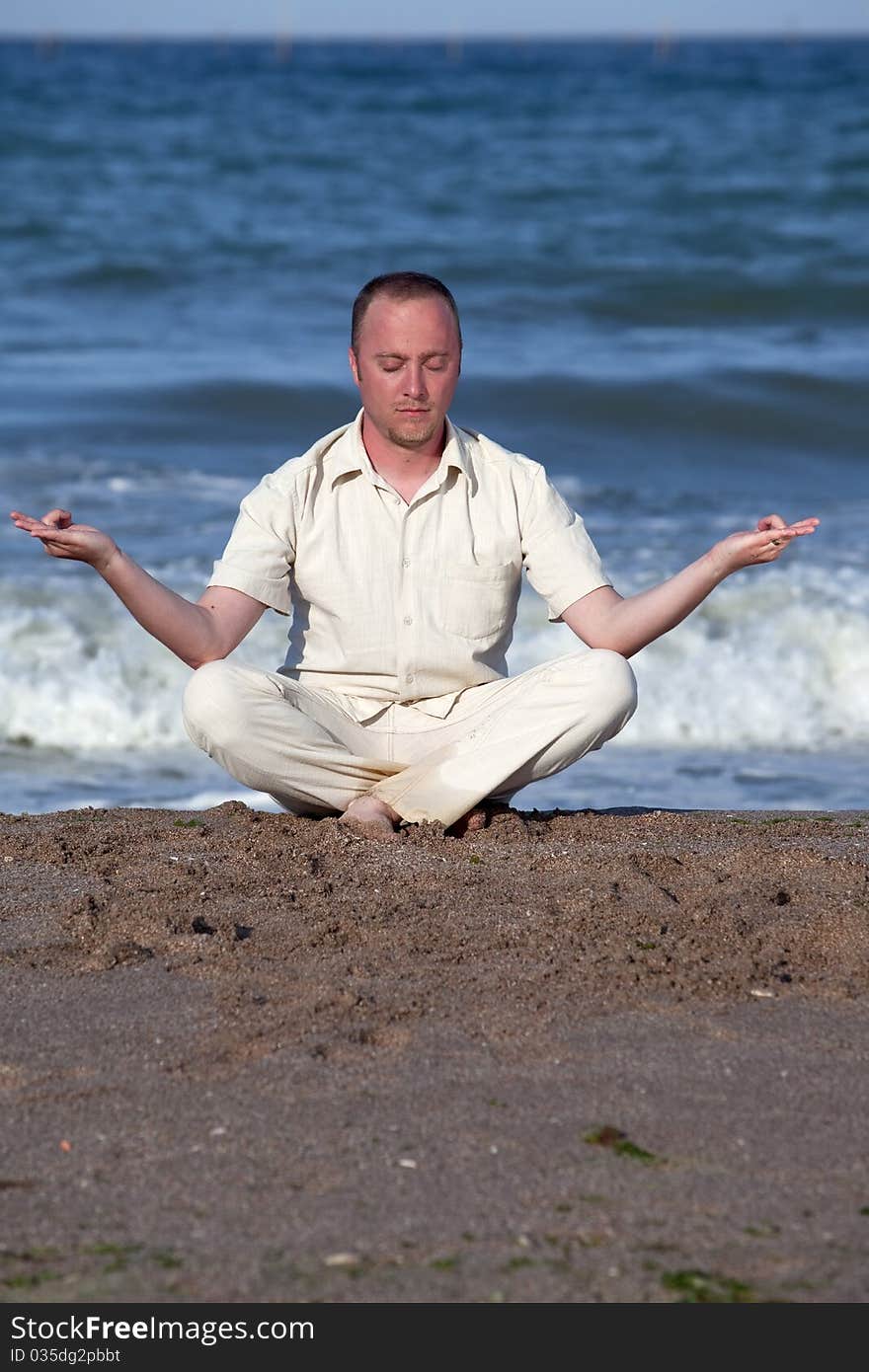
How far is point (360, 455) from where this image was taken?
4.07 m

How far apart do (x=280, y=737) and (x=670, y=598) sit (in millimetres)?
984

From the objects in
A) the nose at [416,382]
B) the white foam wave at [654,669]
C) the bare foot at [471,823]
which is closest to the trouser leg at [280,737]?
the bare foot at [471,823]

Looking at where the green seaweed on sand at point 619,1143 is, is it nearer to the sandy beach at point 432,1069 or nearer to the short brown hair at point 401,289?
the sandy beach at point 432,1069

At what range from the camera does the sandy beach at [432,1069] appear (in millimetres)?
2115

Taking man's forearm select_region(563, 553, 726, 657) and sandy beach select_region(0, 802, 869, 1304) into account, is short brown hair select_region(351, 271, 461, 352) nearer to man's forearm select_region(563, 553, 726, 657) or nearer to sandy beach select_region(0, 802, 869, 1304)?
man's forearm select_region(563, 553, 726, 657)

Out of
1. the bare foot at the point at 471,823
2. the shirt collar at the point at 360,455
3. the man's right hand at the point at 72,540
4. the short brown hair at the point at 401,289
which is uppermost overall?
the short brown hair at the point at 401,289

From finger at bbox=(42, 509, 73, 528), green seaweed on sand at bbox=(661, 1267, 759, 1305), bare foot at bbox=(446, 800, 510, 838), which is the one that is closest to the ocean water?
bare foot at bbox=(446, 800, 510, 838)

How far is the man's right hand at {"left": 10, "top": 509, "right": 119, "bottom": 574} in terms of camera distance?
11.8 feet

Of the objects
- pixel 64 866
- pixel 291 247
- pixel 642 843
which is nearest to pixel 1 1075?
pixel 64 866

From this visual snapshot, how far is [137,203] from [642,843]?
16.6 m

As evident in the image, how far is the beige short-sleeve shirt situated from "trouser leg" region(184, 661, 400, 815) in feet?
0.60

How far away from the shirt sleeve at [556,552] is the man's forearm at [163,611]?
31.8 inches

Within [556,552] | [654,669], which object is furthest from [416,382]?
[654,669]
